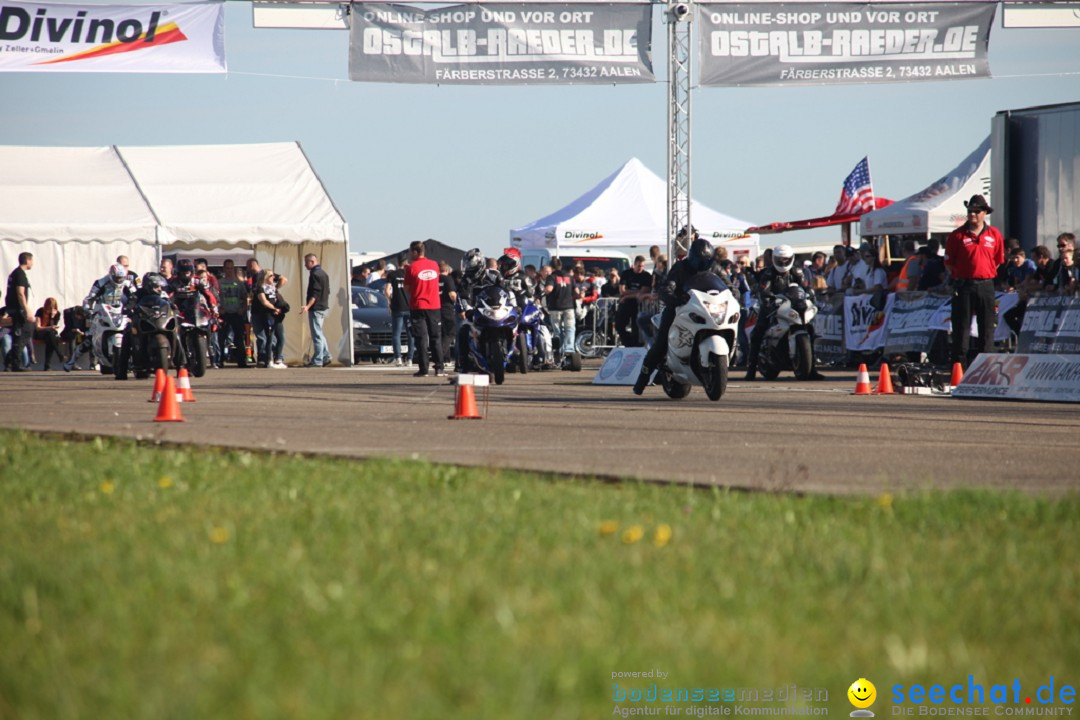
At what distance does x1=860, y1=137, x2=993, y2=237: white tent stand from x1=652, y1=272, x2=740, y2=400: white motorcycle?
11.6 meters

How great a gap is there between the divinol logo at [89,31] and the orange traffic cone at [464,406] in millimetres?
11442

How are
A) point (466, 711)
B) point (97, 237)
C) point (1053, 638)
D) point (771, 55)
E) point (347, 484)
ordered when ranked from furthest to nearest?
point (97, 237) < point (771, 55) < point (347, 484) < point (1053, 638) < point (466, 711)

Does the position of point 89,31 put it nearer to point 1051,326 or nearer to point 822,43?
point 822,43

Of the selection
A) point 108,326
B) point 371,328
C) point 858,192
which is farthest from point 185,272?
point 858,192

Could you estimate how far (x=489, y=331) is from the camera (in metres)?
18.9

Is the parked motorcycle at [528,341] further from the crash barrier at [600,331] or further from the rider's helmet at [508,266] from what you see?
the crash barrier at [600,331]

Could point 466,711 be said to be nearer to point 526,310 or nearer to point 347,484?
point 347,484

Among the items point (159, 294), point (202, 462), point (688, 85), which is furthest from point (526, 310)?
point (202, 462)

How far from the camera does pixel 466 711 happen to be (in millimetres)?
3213

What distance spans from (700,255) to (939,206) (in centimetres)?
1191

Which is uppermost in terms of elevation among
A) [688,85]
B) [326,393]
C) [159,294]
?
[688,85]

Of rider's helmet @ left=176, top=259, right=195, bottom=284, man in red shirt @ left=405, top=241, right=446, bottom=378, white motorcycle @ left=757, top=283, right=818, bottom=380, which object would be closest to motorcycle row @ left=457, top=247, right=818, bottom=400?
white motorcycle @ left=757, top=283, right=818, bottom=380

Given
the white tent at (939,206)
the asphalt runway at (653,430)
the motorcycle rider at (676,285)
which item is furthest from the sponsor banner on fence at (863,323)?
the motorcycle rider at (676,285)

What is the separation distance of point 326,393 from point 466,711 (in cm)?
1389
